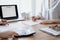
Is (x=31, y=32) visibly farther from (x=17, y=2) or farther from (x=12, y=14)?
(x=17, y=2)

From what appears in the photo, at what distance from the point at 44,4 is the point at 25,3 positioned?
45 centimetres

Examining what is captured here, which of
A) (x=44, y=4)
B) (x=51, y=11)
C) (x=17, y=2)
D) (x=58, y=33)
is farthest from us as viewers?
(x=17, y=2)

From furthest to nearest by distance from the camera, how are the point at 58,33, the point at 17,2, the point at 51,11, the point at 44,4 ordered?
the point at 17,2 → the point at 44,4 → the point at 51,11 → the point at 58,33

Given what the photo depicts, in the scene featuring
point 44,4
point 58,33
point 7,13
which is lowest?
point 58,33

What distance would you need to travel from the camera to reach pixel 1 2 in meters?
2.52

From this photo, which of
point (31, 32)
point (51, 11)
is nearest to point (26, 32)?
point (31, 32)

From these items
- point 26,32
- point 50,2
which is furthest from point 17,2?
point 26,32

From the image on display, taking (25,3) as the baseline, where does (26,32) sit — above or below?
below

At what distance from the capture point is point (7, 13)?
225 centimetres

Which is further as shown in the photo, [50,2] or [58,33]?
[50,2]

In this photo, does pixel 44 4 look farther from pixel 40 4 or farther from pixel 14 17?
pixel 14 17

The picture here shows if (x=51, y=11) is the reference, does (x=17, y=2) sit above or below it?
above

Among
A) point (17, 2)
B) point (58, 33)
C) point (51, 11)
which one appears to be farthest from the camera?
point (17, 2)

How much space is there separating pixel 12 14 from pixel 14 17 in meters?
0.06
